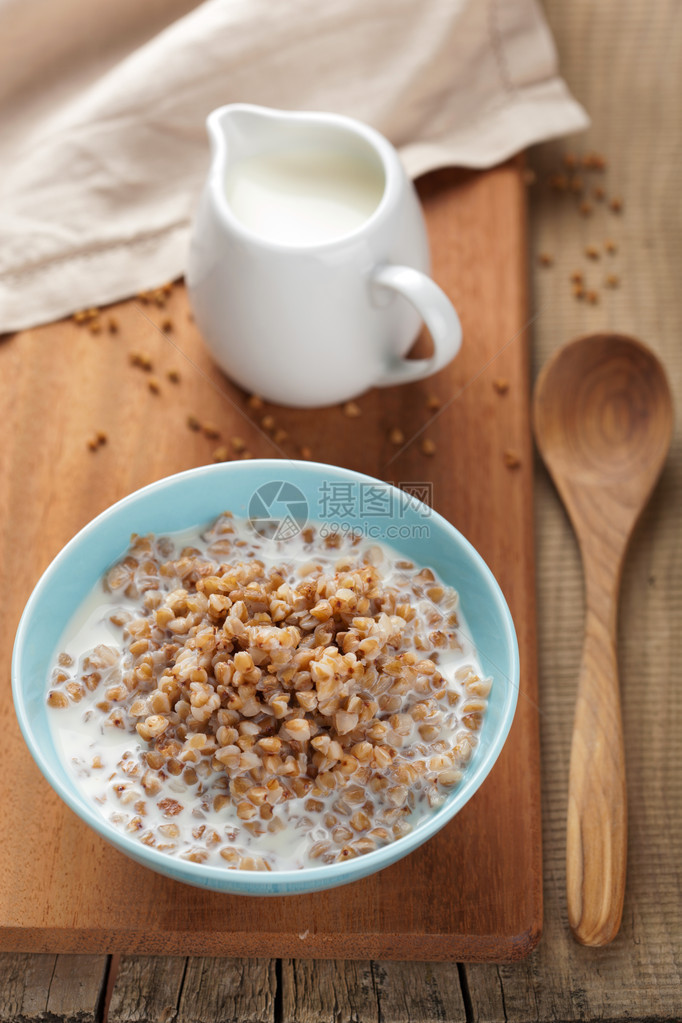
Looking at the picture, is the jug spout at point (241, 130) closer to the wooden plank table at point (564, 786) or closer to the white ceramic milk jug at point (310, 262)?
the white ceramic milk jug at point (310, 262)

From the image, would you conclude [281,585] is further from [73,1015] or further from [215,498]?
[73,1015]

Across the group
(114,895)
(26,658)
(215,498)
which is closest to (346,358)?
(215,498)

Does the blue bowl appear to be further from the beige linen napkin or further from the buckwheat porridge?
the beige linen napkin

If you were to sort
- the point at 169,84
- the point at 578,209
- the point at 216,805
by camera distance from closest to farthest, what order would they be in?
the point at 216,805, the point at 169,84, the point at 578,209

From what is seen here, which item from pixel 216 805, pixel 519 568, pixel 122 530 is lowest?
pixel 519 568

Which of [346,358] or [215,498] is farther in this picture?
[346,358]

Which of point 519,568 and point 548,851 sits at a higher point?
point 519,568

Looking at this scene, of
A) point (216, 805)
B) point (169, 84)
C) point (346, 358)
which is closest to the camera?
point (216, 805)
